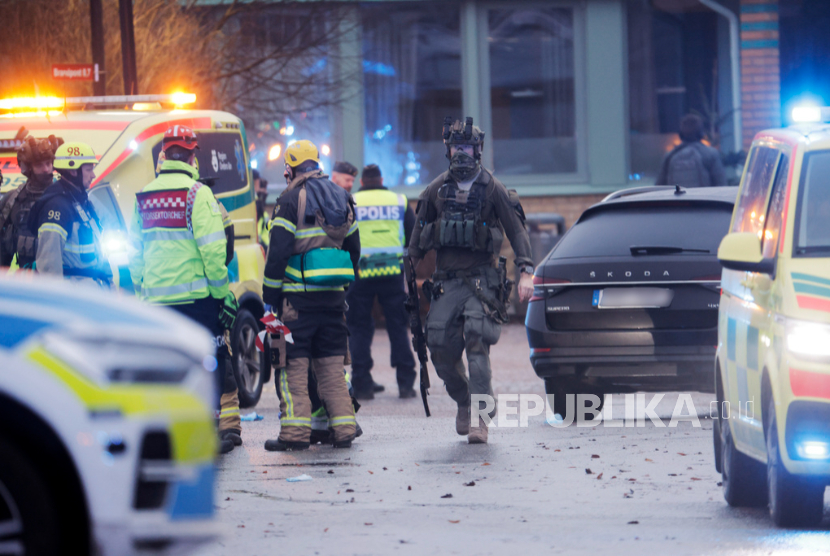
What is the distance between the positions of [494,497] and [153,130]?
15.7ft

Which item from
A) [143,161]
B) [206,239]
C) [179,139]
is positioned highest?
[179,139]

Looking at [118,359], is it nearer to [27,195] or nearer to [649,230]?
[27,195]

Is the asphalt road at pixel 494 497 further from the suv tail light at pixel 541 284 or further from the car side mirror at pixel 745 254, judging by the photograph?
the car side mirror at pixel 745 254

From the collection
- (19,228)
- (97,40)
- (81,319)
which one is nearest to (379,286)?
(19,228)

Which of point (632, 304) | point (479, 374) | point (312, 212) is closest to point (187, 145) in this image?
point (312, 212)

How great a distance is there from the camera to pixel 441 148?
2103cm

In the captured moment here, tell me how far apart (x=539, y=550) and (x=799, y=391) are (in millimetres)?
1198

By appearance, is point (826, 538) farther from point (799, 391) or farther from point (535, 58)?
point (535, 58)

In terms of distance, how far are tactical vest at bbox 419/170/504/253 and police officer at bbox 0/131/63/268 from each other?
8.13ft

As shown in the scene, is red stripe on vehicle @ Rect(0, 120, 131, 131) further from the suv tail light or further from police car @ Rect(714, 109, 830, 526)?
police car @ Rect(714, 109, 830, 526)

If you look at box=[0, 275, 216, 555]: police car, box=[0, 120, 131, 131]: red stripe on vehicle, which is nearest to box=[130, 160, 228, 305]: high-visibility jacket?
box=[0, 120, 131, 131]: red stripe on vehicle

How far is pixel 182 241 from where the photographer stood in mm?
8406

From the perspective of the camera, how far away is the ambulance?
32.7 ft

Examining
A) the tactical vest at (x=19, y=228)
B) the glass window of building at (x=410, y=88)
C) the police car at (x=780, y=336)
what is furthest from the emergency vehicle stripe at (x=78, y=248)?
the glass window of building at (x=410, y=88)
